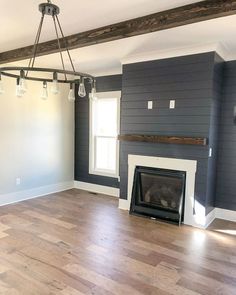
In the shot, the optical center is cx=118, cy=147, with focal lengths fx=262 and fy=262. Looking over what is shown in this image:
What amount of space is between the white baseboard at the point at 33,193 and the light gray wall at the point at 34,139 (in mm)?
73

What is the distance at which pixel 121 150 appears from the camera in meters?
4.58

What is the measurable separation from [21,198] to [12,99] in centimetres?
184

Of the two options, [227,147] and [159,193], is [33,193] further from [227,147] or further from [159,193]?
[227,147]

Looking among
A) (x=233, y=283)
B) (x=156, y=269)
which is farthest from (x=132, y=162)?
(x=233, y=283)

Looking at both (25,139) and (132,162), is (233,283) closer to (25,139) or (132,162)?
(132,162)

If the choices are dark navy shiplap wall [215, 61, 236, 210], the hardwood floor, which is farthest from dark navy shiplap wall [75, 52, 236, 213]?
the hardwood floor

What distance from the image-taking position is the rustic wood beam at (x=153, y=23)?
2344mm

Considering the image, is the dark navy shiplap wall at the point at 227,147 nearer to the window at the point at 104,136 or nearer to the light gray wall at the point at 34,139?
the window at the point at 104,136

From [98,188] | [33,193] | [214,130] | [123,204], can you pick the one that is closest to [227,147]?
[214,130]

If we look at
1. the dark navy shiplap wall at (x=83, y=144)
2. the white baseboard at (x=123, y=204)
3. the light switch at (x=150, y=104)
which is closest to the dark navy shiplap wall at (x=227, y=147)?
the light switch at (x=150, y=104)

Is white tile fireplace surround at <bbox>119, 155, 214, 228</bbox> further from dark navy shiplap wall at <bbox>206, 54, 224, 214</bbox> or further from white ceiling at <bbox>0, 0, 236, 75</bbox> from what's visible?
white ceiling at <bbox>0, 0, 236, 75</bbox>

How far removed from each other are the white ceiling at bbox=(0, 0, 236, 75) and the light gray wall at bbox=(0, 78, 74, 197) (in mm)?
865

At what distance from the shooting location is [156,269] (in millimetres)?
2666

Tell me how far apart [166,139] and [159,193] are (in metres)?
0.89
